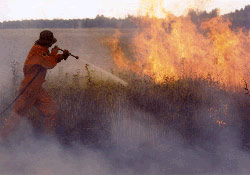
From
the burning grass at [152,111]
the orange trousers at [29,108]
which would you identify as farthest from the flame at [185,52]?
the orange trousers at [29,108]

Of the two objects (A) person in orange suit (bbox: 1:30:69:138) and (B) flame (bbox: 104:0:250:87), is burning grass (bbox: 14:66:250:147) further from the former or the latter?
(B) flame (bbox: 104:0:250:87)

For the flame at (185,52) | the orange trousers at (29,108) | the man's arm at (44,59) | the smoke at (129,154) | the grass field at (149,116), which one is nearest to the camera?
the smoke at (129,154)

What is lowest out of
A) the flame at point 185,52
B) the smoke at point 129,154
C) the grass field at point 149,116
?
the smoke at point 129,154

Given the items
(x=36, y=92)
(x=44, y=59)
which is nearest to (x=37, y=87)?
(x=36, y=92)

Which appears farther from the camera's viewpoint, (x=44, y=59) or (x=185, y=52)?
(x=185, y=52)

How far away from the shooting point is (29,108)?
18.0 ft

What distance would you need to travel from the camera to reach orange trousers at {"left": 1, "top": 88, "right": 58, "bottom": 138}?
5.36m

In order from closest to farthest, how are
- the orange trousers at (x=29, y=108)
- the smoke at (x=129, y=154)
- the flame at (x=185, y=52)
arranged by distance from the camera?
the smoke at (x=129, y=154), the orange trousers at (x=29, y=108), the flame at (x=185, y=52)

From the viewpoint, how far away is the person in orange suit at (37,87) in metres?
5.28

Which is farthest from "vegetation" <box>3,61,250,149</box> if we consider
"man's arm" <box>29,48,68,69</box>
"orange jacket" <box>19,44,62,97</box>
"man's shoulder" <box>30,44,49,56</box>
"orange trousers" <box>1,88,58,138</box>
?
"man's shoulder" <box>30,44,49,56</box>

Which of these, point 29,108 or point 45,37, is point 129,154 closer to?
point 29,108

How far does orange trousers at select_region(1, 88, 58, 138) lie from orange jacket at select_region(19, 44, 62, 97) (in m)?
0.11

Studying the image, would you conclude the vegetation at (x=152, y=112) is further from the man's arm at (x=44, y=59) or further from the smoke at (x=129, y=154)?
the man's arm at (x=44, y=59)

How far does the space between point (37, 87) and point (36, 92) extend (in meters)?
0.08
